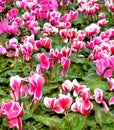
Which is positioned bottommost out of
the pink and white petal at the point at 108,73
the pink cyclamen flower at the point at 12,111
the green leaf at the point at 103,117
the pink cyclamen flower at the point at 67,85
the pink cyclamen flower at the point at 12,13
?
the green leaf at the point at 103,117

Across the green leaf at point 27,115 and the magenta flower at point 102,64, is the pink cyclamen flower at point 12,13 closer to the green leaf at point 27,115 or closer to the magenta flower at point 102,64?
the magenta flower at point 102,64

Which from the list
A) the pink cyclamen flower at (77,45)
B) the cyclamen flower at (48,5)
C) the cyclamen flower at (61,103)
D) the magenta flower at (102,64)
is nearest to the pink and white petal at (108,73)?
the magenta flower at (102,64)

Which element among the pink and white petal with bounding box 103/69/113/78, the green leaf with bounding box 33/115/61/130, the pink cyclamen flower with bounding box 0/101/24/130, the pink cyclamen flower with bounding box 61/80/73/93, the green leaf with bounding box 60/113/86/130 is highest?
the pink cyclamen flower with bounding box 0/101/24/130

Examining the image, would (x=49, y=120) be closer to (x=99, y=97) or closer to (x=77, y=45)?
(x=99, y=97)

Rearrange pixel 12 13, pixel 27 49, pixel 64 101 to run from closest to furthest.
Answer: pixel 64 101
pixel 27 49
pixel 12 13

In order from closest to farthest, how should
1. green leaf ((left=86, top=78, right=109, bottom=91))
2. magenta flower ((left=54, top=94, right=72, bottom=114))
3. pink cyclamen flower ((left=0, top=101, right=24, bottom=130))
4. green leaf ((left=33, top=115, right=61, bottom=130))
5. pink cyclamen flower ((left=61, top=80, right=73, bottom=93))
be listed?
pink cyclamen flower ((left=0, top=101, right=24, bottom=130)) < magenta flower ((left=54, top=94, right=72, bottom=114)) < green leaf ((left=33, top=115, right=61, bottom=130)) < pink cyclamen flower ((left=61, top=80, right=73, bottom=93)) < green leaf ((left=86, top=78, right=109, bottom=91))

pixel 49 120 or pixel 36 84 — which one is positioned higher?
pixel 36 84

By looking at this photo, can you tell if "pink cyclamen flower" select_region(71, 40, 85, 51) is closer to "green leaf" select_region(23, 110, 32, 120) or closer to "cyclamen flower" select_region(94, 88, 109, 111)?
"cyclamen flower" select_region(94, 88, 109, 111)

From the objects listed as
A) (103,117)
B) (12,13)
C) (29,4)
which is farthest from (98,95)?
(29,4)

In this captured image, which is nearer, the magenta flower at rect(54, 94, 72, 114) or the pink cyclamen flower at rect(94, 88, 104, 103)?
the magenta flower at rect(54, 94, 72, 114)

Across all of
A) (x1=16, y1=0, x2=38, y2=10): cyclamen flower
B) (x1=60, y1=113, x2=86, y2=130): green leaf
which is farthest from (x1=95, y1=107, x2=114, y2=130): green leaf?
(x1=16, y1=0, x2=38, y2=10): cyclamen flower

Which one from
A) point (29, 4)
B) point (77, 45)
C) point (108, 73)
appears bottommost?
point (108, 73)

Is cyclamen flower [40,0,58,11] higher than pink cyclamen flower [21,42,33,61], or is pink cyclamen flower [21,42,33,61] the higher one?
cyclamen flower [40,0,58,11]

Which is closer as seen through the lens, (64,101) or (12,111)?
(12,111)
